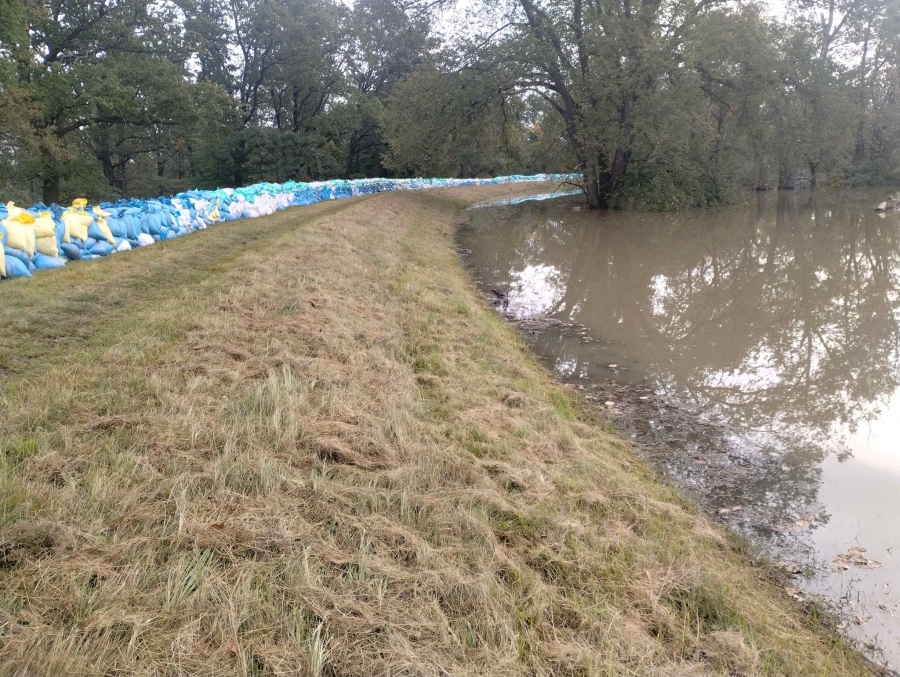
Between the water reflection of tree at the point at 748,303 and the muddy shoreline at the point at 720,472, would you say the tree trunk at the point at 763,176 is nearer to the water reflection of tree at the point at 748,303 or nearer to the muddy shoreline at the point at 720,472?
the water reflection of tree at the point at 748,303

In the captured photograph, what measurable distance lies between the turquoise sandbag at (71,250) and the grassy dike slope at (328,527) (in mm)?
3049

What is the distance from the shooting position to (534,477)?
11.9 ft

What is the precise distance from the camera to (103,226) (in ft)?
29.7

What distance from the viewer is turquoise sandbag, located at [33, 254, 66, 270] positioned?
7680mm

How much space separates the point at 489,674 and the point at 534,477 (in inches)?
63.1

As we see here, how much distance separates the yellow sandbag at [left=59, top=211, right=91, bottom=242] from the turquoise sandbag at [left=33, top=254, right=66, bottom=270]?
20.3 inches

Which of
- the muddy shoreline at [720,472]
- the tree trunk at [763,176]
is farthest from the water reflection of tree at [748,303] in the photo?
the tree trunk at [763,176]

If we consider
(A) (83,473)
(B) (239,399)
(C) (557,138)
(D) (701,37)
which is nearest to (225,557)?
(A) (83,473)

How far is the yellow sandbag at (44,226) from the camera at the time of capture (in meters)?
7.78

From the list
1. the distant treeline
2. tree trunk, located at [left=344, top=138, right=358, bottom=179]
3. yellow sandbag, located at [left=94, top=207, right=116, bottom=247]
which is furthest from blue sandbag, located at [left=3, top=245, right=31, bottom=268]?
tree trunk, located at [left=344, top=138, right=358, bottom=179]

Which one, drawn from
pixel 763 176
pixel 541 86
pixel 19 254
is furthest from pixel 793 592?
pixel 763 176

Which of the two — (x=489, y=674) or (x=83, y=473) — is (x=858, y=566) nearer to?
(x=489, y=674)

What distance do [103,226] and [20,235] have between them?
175cm

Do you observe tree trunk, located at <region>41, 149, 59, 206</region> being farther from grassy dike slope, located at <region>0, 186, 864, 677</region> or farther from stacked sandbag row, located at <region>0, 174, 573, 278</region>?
grassy dike slope, located at <region>0, 186, 864, 677</region>
